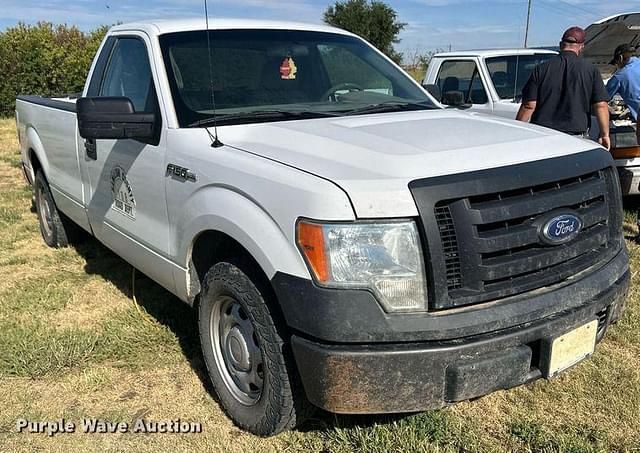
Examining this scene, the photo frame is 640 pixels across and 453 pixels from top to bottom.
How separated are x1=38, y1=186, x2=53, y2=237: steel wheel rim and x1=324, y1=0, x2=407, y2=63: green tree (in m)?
26.0

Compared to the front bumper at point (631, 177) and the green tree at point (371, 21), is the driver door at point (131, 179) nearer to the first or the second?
the front bumper at point (631, 177)

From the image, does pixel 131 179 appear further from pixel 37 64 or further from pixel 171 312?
pixel 37 64

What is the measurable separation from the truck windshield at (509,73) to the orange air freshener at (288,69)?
4580 mm

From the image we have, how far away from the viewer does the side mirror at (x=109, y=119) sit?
9.82 feet

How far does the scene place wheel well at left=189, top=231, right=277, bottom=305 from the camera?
2.58 meters

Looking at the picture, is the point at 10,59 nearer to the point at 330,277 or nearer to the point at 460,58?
the point at 460,58

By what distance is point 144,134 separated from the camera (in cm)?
317

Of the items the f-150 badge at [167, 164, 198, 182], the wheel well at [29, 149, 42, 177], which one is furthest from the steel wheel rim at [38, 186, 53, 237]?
the f-150 badge at [167, 164, 198, 182]

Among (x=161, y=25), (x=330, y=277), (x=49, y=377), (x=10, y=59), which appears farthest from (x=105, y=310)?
(x=10, y=59)

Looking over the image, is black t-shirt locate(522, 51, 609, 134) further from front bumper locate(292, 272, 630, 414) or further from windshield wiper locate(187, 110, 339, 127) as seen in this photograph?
front bumper locate(292, 272, 630, 414)

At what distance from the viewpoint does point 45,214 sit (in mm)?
5906

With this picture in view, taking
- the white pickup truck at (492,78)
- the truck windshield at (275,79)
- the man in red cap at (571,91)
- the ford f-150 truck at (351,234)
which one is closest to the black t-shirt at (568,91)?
the man in red cap at (571,91)

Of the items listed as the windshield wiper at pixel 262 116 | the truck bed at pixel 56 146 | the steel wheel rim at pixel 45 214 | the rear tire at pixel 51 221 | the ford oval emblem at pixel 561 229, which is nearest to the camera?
the ford oval emblem at pixel 561 229

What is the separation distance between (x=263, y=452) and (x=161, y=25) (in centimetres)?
250
